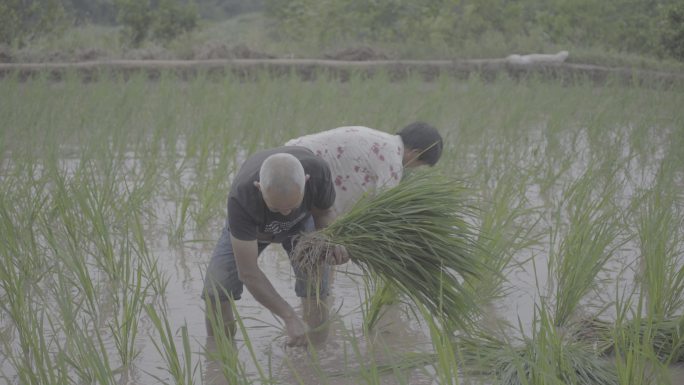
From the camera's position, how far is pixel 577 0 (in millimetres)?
13945

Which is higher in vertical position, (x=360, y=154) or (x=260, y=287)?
(x=360, y=154)

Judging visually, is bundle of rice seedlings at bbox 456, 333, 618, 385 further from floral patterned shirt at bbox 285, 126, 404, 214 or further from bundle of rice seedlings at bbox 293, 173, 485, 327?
floral patterned shirt at bbox 285, 126, 404, 214

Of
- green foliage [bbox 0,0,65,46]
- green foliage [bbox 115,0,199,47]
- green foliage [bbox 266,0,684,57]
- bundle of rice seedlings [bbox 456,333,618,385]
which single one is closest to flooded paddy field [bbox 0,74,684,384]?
bundle of rice seedlings [bbox 456,333,618,385]

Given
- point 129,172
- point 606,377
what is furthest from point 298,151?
point 129,172

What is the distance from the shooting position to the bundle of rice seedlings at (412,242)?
2531mm

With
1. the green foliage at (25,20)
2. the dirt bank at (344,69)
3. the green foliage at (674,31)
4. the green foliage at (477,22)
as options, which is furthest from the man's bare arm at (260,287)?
the green foliage at (25,20)

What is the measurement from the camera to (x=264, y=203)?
2.61 meters

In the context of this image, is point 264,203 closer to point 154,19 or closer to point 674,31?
point 674,31

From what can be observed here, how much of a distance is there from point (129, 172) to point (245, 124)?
60.8 inches

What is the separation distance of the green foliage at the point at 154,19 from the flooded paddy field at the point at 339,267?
5986 millimetres

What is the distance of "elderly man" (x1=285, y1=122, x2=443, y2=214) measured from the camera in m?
3.09

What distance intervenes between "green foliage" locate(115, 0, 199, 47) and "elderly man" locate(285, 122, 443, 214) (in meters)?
10.5

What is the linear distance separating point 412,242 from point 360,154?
630 millimetres

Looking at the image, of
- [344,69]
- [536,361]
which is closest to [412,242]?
[536,361]
